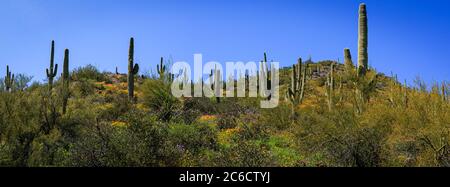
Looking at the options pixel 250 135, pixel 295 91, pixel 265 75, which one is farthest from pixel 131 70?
pixel 250 135

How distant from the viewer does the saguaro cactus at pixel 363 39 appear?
592 inches

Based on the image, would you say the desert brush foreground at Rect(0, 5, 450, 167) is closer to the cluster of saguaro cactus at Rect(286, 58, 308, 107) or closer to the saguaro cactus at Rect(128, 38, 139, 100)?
the cluster of saguaro cactus at Rect(286, 58, 308, 107)

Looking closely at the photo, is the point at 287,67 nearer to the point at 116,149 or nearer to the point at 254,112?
the point at 254,112

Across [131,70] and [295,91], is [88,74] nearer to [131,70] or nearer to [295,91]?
[131,70]

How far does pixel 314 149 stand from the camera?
11.1 meters

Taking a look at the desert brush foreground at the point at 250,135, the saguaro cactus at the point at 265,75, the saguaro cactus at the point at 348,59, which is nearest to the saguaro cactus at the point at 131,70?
the saguaro cactus at the point at 265,75

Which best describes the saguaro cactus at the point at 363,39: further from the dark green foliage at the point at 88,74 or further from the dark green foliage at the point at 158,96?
the dark green foliage at the point at 88,74

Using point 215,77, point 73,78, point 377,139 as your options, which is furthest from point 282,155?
point 73,78

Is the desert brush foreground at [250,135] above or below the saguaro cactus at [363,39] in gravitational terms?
below

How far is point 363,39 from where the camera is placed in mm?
15258

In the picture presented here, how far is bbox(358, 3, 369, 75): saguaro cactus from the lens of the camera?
15047mm
